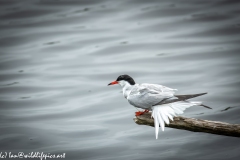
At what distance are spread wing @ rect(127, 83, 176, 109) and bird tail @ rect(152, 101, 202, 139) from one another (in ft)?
0.47

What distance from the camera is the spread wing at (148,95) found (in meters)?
6.43

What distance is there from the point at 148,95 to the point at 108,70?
9.48m

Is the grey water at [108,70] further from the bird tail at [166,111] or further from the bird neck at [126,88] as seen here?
the bird tail at [166,111]

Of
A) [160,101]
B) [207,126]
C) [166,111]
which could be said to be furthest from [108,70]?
[207,126]

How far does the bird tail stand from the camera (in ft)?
19.7

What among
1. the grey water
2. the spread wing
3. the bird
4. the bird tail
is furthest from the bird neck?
the grey water

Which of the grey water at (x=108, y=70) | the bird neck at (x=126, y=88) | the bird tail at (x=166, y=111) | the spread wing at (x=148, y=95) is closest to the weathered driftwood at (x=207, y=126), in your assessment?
the bird tail at (x=166, y=111)

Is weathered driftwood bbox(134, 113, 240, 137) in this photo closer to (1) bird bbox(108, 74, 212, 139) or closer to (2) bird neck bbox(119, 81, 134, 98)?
(1) bird bbox(108, 74, 212, 139)

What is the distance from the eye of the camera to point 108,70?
16.0m

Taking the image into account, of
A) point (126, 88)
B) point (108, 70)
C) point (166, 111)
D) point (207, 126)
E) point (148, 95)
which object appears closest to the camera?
point (207, 126)

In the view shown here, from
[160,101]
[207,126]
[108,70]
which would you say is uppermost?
[160,101]

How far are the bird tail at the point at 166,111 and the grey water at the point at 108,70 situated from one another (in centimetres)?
333

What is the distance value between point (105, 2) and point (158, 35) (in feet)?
29.7

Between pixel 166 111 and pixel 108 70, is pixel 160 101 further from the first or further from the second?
pixel 108 70
